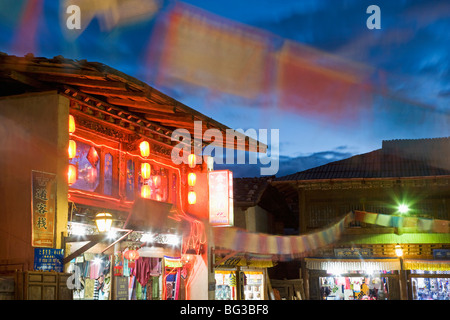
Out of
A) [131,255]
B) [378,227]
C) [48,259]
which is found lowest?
[48,259]

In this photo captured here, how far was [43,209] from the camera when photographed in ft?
42.4

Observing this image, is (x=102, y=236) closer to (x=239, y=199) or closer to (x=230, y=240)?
(x=230, y=240)

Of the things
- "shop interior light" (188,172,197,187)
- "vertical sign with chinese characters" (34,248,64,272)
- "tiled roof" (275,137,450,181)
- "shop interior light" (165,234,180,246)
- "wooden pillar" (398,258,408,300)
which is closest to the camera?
"vertical sign with chinese characters" (34,248,64,272)

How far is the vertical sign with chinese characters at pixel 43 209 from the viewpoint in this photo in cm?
1273

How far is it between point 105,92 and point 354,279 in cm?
1928

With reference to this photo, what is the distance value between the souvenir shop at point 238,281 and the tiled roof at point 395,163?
26.9 feet

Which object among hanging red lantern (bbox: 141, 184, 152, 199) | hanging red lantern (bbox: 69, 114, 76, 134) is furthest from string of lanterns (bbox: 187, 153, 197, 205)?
hanging red lantern (bbox: 69, 114, 76, 134)

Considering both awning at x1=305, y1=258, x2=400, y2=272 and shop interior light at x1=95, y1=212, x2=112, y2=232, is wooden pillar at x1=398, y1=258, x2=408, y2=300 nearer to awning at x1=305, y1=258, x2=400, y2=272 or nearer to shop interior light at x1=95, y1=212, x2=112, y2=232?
awning at x1=305, y1=258, x2=400, y2=272

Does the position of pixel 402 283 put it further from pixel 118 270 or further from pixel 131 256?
pixel 118 270

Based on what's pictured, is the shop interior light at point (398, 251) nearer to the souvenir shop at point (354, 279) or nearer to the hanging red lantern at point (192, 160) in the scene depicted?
the souvenir shop at point (354, 279)

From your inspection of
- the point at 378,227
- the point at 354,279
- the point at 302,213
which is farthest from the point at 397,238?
the point at 302,213

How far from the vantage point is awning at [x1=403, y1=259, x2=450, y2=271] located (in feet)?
93.8
